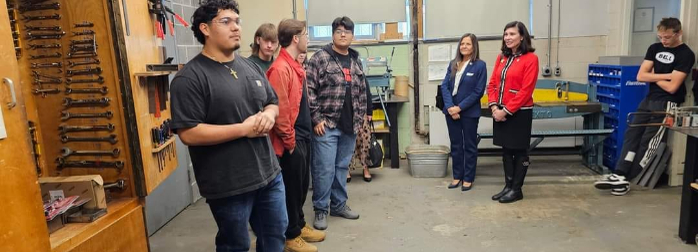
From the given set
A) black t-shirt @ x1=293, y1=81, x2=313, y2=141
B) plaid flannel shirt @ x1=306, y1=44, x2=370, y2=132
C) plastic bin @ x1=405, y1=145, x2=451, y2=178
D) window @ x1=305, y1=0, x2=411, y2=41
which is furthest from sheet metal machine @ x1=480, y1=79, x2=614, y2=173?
black t-shirt @ x1=293, y1=81, x2=313, y2=141

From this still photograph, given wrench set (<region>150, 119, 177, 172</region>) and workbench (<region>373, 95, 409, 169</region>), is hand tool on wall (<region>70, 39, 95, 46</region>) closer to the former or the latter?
wrench set (<region>150, 119, 177, 172</region>)

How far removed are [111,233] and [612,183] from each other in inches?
142

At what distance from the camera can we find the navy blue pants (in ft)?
12.6

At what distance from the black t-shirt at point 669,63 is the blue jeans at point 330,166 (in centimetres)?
249

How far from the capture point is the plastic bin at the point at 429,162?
170 inches

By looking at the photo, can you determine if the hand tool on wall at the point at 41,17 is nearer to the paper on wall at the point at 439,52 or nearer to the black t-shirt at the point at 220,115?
the black t-shirt at the point at 220,115

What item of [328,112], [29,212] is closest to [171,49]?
[328,112]

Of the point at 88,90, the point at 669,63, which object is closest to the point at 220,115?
the point at 88,90

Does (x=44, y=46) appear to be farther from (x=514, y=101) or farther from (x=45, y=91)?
(x=514, y=101)

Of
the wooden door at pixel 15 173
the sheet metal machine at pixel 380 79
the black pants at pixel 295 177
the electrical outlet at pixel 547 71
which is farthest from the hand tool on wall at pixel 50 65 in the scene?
the electrical outlet at pixel 547 71

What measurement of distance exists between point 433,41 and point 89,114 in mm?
3725

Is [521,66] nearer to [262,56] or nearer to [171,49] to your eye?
[262,56]

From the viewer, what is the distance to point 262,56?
305 centimetres

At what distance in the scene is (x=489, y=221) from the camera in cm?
320
